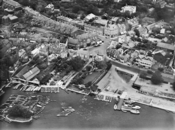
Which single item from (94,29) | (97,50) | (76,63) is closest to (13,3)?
(94,29)

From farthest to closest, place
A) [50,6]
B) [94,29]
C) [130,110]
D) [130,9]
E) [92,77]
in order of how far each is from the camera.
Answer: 1. [50,6]
2. [130,9]
3. [94,29]
4. [92,77]
5. [130,110]

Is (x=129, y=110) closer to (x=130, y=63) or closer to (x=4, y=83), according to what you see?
(x=130, y=63)

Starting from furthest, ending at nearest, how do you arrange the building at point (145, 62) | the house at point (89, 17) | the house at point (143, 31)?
the house at point (89, 17) < the house at point (143, 31) < the building at point (145, 62)

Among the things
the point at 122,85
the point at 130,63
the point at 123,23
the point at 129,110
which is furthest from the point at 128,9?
the point at 129,110

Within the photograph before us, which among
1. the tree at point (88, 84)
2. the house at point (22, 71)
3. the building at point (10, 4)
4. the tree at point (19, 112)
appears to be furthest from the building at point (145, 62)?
the building at point (10, 4)

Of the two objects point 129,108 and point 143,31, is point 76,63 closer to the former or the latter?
point 129,108

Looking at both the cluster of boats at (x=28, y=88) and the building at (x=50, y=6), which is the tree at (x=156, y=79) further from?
the building at (x=50, y=6)

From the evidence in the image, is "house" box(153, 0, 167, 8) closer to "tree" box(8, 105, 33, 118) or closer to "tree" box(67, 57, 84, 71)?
"tree" box(67, 57, 84, 71)
